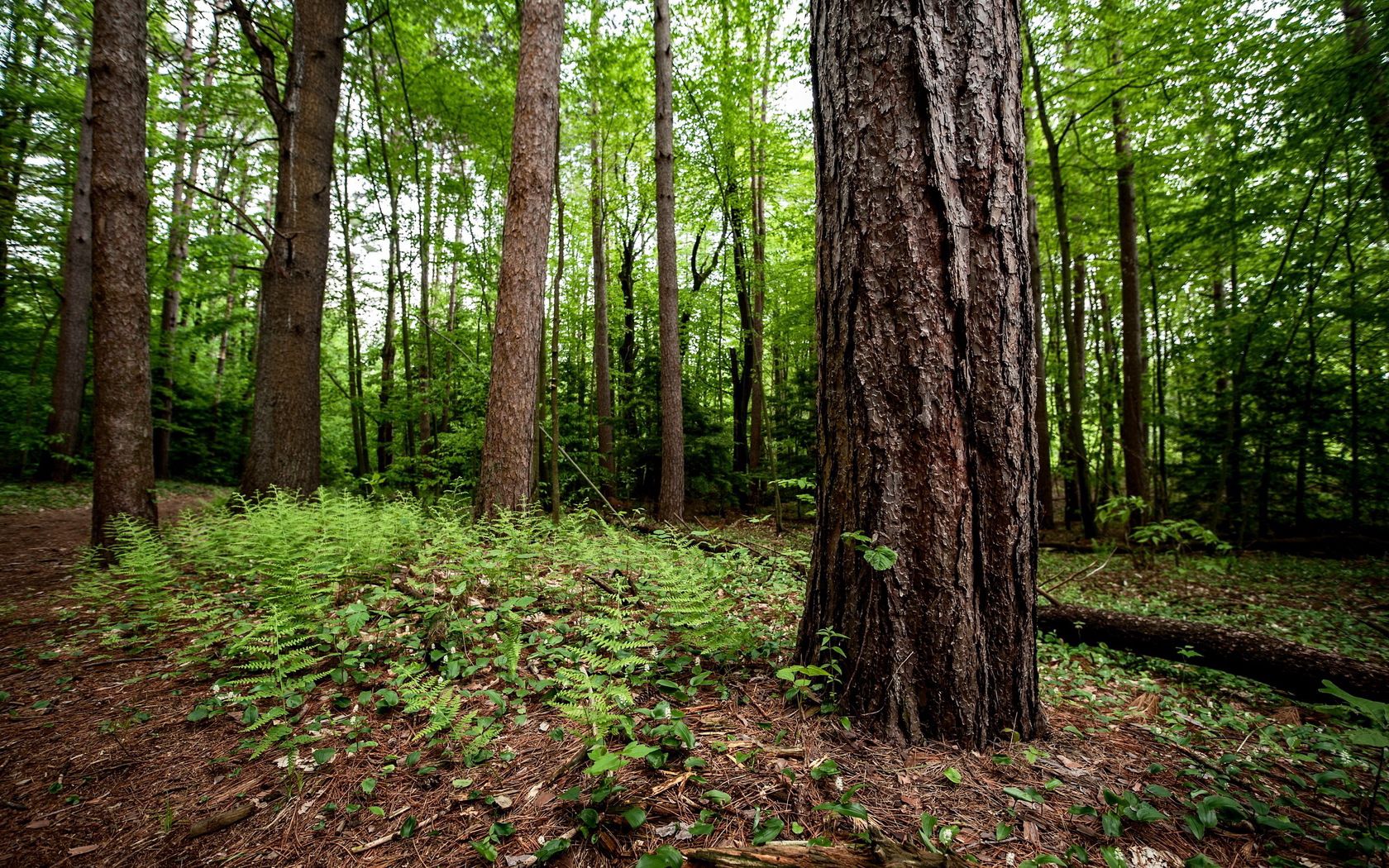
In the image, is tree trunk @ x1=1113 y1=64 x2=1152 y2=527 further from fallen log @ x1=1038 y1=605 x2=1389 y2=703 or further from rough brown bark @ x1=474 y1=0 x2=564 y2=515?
rough brown bark @ x1=474 y1=0 x2=564 y2=515

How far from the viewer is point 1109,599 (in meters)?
6.30

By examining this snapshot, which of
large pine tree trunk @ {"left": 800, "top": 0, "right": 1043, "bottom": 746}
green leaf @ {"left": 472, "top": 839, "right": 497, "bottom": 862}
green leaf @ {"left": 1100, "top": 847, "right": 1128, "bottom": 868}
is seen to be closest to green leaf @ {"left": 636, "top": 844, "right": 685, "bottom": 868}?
green leaf @ {"left": 472, "top": 839, "right": 497, "bottom": 862}

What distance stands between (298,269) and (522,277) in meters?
3.58

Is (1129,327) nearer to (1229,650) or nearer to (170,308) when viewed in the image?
(1229,650)

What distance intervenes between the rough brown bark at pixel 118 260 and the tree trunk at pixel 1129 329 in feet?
43.7

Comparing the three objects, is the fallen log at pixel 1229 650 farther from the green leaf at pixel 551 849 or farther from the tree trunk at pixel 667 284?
the tree trunk at pixel 667 284

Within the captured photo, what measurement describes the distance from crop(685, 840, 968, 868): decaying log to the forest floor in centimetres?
5

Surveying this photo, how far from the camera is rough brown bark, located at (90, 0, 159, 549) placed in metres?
4.57

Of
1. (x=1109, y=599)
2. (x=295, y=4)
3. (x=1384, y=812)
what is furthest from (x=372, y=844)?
(x=295, y=4)

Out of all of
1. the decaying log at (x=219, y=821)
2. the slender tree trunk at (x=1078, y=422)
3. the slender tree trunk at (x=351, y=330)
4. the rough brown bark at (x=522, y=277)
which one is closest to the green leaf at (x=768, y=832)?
the decaying log at (x=219, y=821)

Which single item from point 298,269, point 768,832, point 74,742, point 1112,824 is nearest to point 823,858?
point 768,832

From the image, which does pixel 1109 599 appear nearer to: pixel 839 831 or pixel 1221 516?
pixel 1221 516

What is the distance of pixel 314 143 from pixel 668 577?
7.92m

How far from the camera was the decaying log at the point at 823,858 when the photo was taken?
138cm
